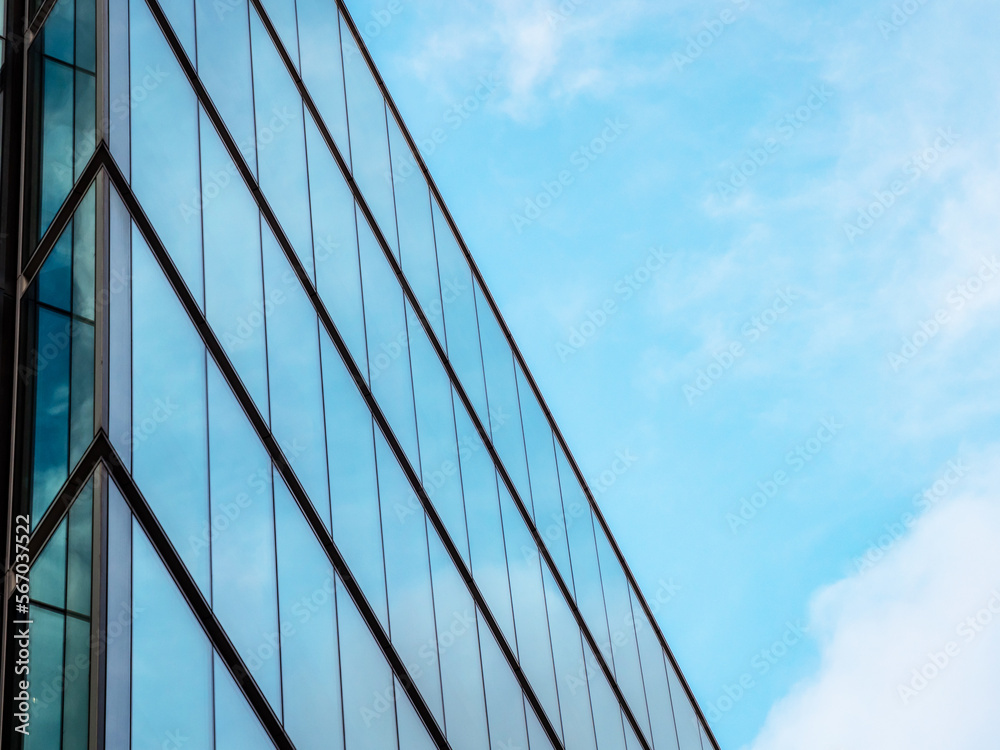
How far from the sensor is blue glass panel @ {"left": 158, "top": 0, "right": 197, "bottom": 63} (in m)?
15.3

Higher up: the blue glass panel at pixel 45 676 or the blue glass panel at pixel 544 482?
the blue glass panel at pixel 544 482

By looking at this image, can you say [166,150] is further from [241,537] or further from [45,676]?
[45,676]

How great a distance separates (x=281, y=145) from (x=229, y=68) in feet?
5.25

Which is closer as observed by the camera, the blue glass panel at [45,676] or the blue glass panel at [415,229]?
the blue glass panel at [45,676]

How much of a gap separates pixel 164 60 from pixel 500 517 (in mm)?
11365

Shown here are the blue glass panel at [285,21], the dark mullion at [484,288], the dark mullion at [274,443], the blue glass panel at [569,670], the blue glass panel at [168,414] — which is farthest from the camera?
the dark mullion at [484,288]

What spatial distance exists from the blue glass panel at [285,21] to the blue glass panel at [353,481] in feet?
18.8

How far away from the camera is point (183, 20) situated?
15602 mm

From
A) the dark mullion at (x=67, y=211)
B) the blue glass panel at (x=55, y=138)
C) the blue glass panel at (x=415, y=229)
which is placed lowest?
the dark mullion at (x=67, y=211)

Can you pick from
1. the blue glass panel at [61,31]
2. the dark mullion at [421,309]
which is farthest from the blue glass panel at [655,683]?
the blue glass panel at [61,31]

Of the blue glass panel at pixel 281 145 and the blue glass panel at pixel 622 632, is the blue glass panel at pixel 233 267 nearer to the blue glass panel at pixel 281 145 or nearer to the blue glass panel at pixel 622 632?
the blue glass panel at pixel 281 145

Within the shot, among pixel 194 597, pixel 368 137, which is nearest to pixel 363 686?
pixel 194 597

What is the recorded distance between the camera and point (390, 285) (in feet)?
69.2

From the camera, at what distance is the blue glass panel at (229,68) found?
16.1 metres
